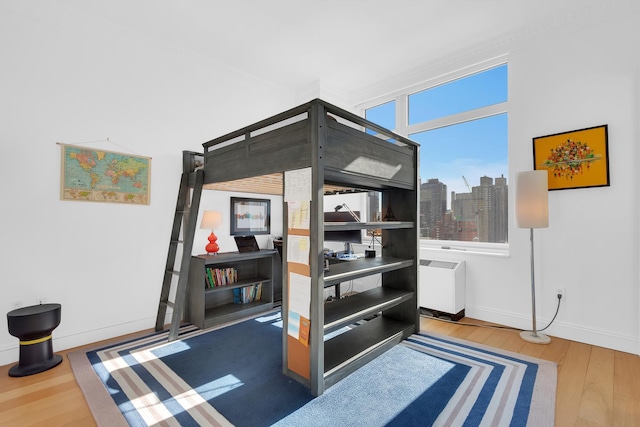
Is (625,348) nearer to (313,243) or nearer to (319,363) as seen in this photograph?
(319,363)

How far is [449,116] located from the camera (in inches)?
151

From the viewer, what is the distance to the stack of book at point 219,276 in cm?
335

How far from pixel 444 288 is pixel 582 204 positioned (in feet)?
5.03

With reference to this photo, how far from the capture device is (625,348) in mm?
2588

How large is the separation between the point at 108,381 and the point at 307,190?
1979 millimetres

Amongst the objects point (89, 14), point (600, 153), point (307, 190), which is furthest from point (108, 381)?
point (600, 153)

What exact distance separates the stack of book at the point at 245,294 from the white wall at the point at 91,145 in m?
0.71

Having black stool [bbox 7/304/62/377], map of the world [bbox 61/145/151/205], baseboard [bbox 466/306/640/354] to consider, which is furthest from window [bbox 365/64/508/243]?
black stool [bbox 7/304/62/377]

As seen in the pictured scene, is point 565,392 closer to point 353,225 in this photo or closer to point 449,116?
point 353,225

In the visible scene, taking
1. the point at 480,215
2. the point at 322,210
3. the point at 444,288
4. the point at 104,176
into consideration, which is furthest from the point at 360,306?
the point at 104,176

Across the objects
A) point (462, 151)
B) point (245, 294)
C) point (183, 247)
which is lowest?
point (245, 294)

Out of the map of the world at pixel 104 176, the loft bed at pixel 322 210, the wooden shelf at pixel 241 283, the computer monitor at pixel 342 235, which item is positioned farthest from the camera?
the computer monitor at pixel 342 235

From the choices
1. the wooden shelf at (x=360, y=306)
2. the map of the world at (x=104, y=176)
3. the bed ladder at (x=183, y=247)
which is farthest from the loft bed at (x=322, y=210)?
the map of the world at (x=104, y=176)

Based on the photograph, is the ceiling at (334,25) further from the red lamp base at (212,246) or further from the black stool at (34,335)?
the black stool at (34,335)
